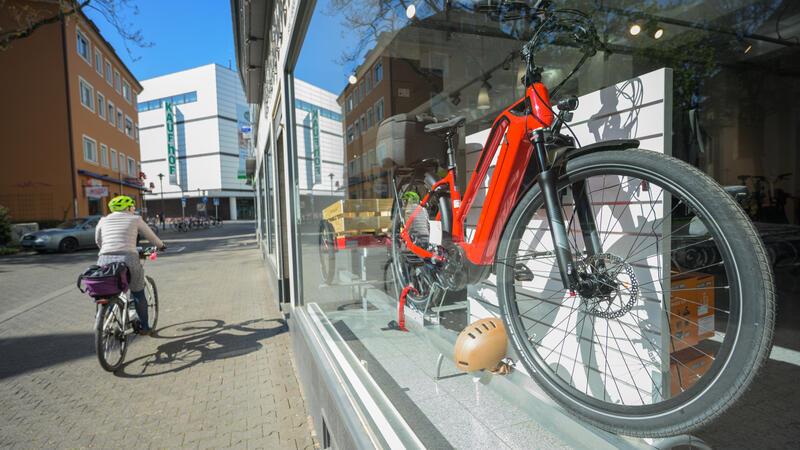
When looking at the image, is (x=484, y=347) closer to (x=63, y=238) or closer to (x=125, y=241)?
(x=125, y=241)

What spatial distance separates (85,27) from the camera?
79.7ft

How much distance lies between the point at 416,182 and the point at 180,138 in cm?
5781

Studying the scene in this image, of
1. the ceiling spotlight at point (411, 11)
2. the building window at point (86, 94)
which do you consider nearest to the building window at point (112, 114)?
the building window at point (86, 94)

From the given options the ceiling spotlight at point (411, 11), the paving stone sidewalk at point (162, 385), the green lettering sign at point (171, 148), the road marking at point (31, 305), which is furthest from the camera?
the green lettering sign at point (171, 148)

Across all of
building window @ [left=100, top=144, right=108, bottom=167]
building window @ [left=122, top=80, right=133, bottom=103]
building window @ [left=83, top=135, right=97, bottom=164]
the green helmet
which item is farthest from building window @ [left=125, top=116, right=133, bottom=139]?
the green helmet

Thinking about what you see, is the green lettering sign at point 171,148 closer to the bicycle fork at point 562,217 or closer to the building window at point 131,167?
the building window at point 131,167

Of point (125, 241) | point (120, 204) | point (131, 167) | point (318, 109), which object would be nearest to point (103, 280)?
point (125, 241)

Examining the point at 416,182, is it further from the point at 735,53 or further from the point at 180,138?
the point at 180,138

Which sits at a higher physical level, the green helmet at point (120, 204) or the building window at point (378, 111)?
the building window at point (378, 111)

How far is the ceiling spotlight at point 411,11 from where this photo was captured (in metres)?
2.70

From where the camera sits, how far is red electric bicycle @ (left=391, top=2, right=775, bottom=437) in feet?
2.79

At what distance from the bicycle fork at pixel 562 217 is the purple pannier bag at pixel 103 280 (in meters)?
4.19

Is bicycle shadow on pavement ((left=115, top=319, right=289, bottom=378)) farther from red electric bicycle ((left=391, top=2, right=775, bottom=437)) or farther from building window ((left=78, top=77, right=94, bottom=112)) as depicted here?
building window ((left=78, top=77, right=94, bottom=112))

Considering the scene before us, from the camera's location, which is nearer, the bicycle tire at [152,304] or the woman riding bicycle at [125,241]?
the woman riding bicycle at [125,241]
